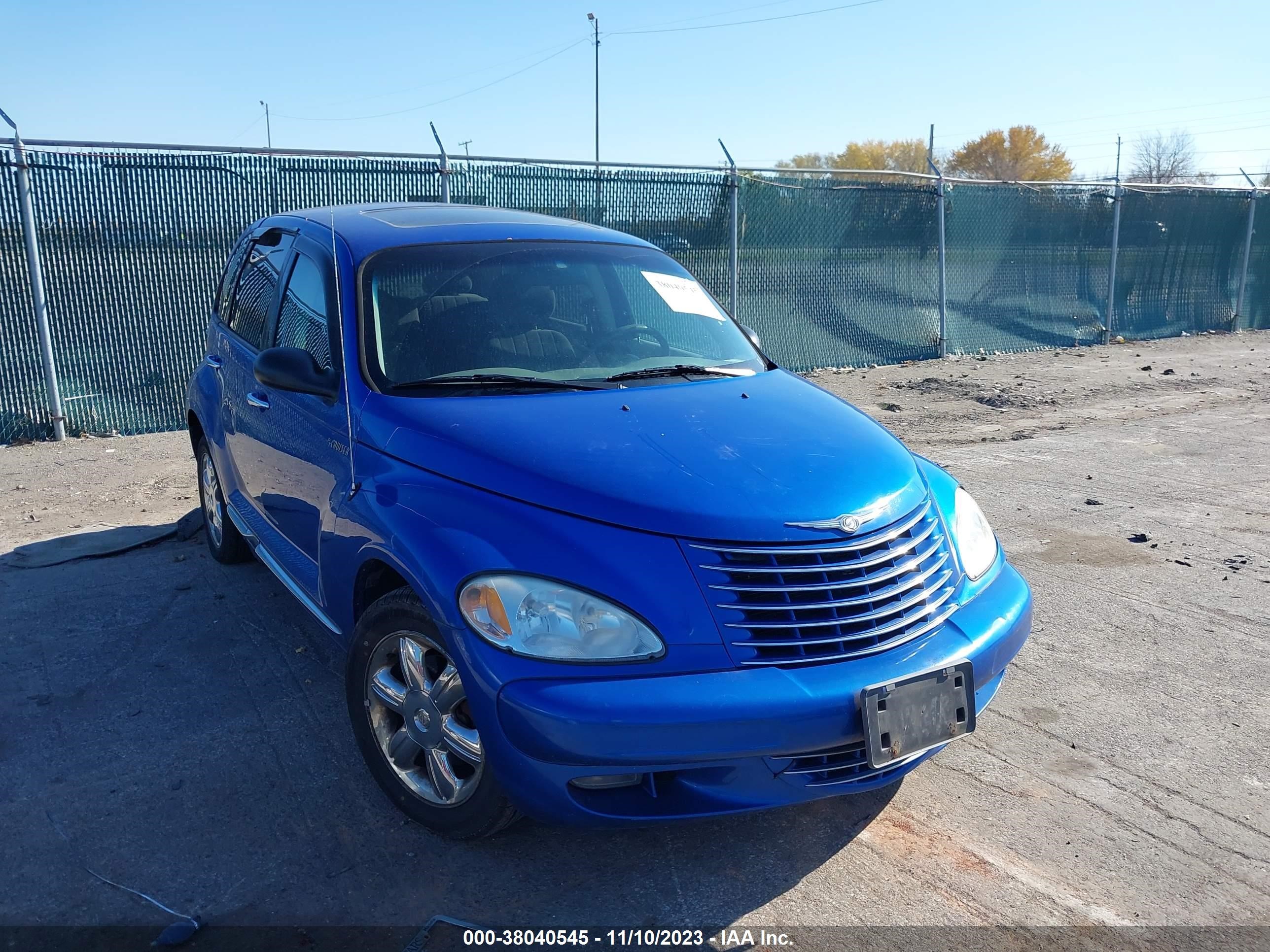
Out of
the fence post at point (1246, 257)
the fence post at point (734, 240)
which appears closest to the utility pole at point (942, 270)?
the fence post at point (734, 240)

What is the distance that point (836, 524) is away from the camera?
284 cm

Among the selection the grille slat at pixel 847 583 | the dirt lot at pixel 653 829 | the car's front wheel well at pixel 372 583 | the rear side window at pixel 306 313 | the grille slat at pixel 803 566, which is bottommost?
the dirt lot at pixel 653 829

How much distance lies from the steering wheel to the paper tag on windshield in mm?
235

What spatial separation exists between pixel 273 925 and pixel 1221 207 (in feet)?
59.7

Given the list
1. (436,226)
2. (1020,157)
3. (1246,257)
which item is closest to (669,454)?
(436,226)

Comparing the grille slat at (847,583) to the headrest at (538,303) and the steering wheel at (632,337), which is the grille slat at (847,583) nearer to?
the steering wheel at (632,337)

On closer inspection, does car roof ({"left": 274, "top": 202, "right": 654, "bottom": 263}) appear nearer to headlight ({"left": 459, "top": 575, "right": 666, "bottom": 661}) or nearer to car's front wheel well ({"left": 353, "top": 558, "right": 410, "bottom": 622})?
car's front wheel well ({"left": 353, "top": 558, "right": 410, "bottom": 622})

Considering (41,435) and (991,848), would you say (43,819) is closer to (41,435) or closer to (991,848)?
(991,848)

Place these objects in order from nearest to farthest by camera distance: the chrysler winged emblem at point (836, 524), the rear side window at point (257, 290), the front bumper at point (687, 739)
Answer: the front bumper at point (687, 739)
the chrysler winged emblem at point (836, 524)
the rear side window at point (257, 290)

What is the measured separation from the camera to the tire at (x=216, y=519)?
543 cm

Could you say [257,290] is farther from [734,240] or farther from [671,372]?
[734,240]

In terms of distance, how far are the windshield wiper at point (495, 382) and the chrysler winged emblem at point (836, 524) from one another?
42.9 inches

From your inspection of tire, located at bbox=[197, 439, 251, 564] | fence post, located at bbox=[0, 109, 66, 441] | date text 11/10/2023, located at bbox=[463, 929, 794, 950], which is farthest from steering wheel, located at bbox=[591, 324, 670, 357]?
fence post, located at bbox=[0, 109, 66, 441]

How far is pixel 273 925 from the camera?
2.71 metres
